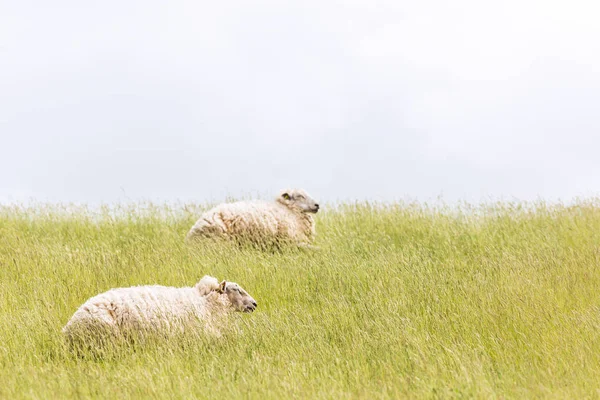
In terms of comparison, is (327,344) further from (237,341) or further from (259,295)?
(259,295)

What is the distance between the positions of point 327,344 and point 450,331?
1.37 meters

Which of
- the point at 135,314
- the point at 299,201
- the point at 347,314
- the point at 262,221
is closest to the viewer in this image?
the point at 135,314

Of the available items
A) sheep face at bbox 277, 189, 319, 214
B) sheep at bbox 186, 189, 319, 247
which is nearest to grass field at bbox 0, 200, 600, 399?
sheep at bbox 186, 189, 319, 247

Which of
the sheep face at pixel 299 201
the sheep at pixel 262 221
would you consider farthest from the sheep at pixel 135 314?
the sheep face at pixel 299 201

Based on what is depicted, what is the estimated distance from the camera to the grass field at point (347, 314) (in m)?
6.04

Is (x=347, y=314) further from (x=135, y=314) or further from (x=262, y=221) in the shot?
(x=262, y=221)

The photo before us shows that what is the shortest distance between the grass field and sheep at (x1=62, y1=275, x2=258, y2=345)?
195 mm

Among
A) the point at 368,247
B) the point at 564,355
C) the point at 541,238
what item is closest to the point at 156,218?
the point at 368,247

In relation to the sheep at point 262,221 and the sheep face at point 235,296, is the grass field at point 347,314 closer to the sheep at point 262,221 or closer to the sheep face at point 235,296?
the sheep face at point 235,296

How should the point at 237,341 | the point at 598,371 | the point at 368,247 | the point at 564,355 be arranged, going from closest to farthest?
the point at 598,371 → the point at 564,355 → the point at 237,341 → the point at 368,247

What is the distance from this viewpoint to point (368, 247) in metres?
12.5

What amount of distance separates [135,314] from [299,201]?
Answer: 648 centimetres

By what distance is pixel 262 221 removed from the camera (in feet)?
41.4

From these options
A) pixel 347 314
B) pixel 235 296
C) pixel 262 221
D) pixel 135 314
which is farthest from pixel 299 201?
pixel 135 314
